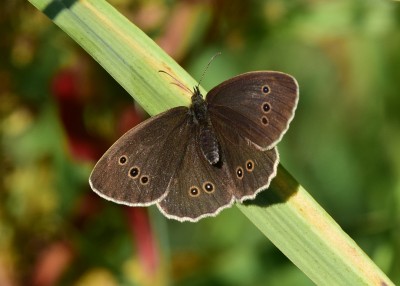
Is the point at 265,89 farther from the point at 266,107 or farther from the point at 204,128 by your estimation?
the point at 204,128

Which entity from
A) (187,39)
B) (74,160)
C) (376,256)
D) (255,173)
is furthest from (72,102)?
(376,256)

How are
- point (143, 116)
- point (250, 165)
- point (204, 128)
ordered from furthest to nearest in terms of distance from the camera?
point (143, 116), point (204, 128), point (250, 165)

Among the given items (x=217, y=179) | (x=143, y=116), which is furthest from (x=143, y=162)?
(x=143, y=116)

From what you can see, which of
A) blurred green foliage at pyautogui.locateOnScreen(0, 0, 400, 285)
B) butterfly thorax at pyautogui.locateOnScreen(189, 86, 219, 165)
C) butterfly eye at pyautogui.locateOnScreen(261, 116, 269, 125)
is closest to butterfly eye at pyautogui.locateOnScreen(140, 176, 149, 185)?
butterfly thorax at pyautogui.locateOnScreen(189, 86, 219, 165)

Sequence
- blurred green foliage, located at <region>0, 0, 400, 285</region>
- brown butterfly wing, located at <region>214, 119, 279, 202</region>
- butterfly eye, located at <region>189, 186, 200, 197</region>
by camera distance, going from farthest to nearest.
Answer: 1. blurred green foliage, located at <region>0, 0, 400, 285</region>
2. butterfly eye, located at <region>189, 186, 200, 197</region>
3. brown butterfly wing, located at <region>214, 119, 279, 202</region>

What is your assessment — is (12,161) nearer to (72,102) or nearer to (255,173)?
(72,102)

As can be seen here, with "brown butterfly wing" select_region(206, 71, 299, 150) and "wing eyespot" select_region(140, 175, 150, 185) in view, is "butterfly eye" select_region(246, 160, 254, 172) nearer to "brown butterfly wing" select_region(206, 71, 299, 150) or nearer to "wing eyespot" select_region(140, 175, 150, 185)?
"brown butterfly wing" select_region(206, 71, 299, 150)

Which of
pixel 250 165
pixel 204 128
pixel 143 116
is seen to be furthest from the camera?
pixel 143 116

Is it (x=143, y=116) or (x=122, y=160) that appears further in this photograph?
(x=143, y=116)

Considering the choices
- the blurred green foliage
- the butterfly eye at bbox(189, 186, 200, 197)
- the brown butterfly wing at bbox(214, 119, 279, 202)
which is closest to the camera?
the brown butterfly wing at bbox(214, 119, 279, 202)
